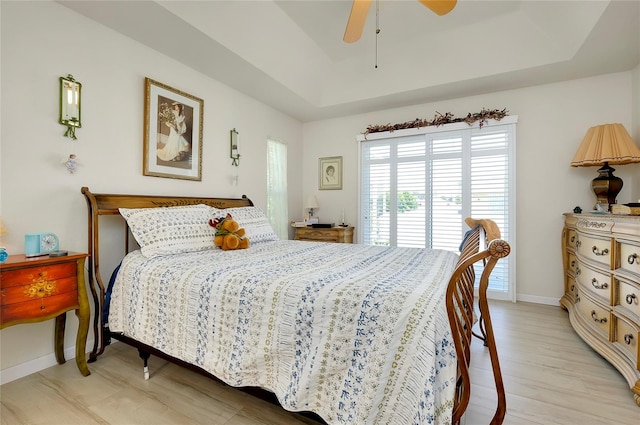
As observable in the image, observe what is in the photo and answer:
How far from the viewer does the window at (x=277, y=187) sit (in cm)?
416

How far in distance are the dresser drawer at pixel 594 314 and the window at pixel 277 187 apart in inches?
136

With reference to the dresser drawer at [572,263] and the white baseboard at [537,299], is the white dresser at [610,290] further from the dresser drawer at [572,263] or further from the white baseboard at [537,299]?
the white baseboard at [537,299]

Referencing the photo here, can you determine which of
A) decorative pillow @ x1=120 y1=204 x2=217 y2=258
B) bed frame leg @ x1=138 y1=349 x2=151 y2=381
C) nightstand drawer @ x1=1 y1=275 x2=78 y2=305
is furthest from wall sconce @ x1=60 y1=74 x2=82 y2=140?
bed frame leg @ x1=138 y1=349 x2=151 y2=381

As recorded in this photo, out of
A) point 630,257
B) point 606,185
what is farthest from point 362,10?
point 606,185

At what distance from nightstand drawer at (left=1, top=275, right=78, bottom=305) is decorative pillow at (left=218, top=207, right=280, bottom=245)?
48.0 inches

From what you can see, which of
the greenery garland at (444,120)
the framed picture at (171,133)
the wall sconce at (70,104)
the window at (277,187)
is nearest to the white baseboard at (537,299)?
the greenery garland at (444,120)

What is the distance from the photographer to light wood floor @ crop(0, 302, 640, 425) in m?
1.51

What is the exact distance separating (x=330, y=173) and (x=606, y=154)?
10.6 feet

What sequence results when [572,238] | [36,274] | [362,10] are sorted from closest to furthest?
[36,274] < [362,10] < [572,238]

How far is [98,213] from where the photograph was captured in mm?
2145

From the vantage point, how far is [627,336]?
6.06 ft

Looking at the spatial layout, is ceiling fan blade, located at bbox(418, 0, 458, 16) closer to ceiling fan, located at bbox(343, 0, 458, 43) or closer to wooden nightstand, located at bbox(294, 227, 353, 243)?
ceiling fan, located at bbox(343, 0, 458, 43)

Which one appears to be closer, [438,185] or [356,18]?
[356,18]

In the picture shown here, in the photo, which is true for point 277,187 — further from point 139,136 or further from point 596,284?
point 596,284
